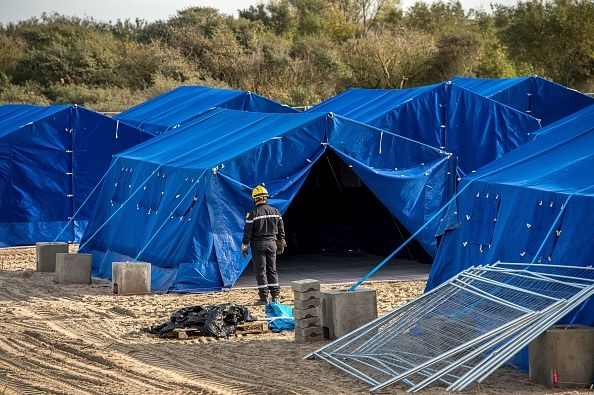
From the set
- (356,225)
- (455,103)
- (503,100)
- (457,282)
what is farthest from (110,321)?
(503,100)

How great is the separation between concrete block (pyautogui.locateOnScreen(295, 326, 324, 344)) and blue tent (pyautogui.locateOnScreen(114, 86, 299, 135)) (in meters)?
11.9

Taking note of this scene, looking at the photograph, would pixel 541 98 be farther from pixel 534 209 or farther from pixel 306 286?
pixel 306 286

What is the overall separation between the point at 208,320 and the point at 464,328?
330 cm

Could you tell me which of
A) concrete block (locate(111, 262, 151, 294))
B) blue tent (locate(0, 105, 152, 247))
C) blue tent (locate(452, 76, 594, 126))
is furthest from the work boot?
blue tent (locate(452, 76, 594, 126))

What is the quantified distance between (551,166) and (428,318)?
8.46ft

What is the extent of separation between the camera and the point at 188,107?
25.1 metres

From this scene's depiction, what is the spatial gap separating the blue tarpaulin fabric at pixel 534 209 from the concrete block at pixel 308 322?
5.99 feet

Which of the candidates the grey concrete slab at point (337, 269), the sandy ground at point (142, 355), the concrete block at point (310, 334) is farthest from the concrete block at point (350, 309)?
the grey concrete slab at point (337, 269)

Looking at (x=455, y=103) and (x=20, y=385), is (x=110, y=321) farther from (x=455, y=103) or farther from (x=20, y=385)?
(x=455, y=103)

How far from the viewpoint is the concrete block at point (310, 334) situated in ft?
38.7

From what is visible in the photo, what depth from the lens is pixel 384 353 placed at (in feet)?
33.8

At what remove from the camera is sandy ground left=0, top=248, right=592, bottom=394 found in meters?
9.70

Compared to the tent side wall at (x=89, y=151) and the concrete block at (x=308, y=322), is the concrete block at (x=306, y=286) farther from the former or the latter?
the tent side wall at (x=89, y=151)

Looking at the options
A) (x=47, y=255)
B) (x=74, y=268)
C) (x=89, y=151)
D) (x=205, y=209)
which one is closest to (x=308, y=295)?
(x=205, y=209)
